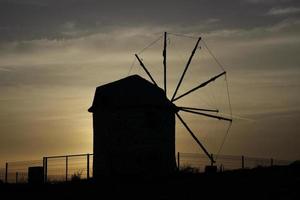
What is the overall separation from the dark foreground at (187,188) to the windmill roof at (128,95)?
33.9 ft

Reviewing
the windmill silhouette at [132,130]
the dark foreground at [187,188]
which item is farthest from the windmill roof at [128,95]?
the dark foreground at [187,188]

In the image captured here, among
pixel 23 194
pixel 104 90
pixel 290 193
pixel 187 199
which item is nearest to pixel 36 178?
pixel 23 194

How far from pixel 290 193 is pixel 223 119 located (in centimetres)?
2632

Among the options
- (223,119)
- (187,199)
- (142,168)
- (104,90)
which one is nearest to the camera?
(187,199)

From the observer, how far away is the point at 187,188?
2605 centimetres

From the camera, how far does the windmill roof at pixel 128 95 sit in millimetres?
41688

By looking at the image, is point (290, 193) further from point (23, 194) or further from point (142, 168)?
point (142, 168)

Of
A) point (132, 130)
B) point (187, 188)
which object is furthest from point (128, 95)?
point (187, 188)

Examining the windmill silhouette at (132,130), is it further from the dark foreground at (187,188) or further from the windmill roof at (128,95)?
the dark foreground at (187,188)

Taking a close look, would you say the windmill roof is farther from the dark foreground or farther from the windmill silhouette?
the dark foreground

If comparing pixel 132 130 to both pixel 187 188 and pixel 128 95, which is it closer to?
pixel 128 95

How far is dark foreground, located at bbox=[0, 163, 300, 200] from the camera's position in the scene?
23709 millimetres

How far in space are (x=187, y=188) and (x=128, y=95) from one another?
55.7ft

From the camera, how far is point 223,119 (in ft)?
161
